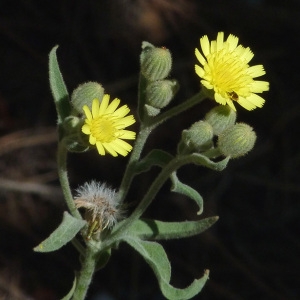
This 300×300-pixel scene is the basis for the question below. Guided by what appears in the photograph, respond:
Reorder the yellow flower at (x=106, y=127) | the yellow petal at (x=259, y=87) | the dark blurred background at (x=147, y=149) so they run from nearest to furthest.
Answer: the yellow flower at (x=106, y=127) → the yellow petal at (x=259, y=87) → the dark blurred background at (x=147, y=149)

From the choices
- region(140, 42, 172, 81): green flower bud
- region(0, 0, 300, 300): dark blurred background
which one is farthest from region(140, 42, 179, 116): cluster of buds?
region(0, 0, 300, 300): dark blurred background

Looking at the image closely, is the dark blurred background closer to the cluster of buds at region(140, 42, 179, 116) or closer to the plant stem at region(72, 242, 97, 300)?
the plant stem at region(72, 242, 97, 300)

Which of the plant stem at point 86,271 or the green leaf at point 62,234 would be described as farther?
the plant stem at point 86,271

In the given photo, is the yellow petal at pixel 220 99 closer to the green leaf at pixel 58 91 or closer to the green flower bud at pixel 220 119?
the green flower bud at pixel 220 119

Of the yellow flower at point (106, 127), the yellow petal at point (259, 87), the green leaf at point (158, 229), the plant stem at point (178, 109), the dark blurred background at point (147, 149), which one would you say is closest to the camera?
the yellow flower at point (106, 127)

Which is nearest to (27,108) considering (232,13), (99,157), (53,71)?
(99,157)

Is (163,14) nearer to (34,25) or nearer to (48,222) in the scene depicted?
(34,25)

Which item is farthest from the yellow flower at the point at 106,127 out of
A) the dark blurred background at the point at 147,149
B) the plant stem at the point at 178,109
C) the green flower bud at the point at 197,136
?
the dark blurred background at the point at 147,149
